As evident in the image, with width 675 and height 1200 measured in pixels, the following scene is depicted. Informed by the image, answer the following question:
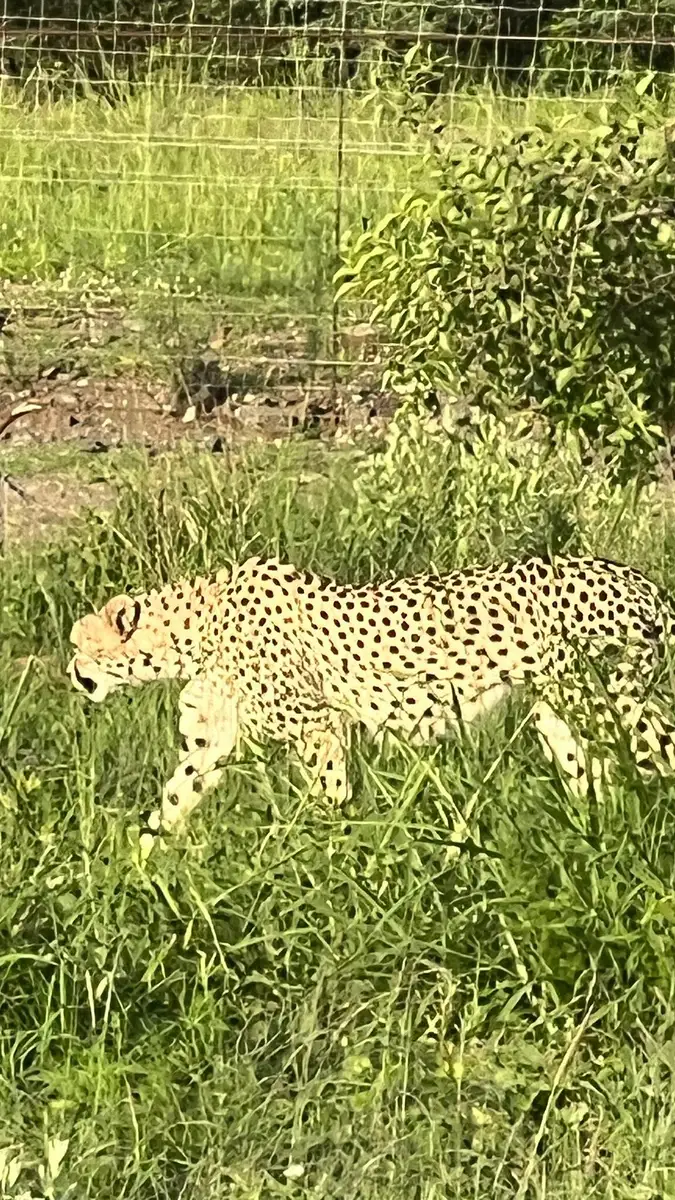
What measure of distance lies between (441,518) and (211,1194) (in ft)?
3.39

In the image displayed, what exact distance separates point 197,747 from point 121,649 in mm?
189

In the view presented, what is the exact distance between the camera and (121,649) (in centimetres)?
225

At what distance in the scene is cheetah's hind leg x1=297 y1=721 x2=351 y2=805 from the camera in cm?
214

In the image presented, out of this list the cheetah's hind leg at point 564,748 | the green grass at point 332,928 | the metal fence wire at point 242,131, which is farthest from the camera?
the metal fence wire at point 242,131

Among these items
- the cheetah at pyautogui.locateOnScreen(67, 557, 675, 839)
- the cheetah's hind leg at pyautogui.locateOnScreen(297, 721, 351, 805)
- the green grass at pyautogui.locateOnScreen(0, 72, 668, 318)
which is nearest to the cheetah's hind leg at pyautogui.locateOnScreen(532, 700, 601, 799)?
the cheetah at pyautogui.locateOnScreen(67, 557, 675, 839)

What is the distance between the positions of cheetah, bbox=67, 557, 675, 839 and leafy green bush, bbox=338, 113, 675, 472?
0.30 meters

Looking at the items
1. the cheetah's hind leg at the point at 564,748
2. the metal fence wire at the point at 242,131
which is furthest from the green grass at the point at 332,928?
the metal fence wire at the point at 242,131

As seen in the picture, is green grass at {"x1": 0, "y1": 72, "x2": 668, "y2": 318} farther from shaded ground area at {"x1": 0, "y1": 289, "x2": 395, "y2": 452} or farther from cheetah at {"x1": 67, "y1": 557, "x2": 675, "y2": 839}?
cheetah at {"x1": 67, "y1": 557, "x2": 675, "y2": 839}

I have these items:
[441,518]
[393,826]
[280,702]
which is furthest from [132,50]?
[393,826]

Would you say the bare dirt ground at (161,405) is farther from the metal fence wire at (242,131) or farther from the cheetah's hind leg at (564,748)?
the cheetah's hind leg at (564,748)

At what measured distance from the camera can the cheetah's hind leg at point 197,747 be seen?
214 cm

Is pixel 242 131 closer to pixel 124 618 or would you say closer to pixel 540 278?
pixel 540 278

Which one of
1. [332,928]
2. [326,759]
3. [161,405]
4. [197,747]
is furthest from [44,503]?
[332,928]

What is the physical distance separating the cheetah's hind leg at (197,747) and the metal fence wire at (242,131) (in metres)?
0.51
